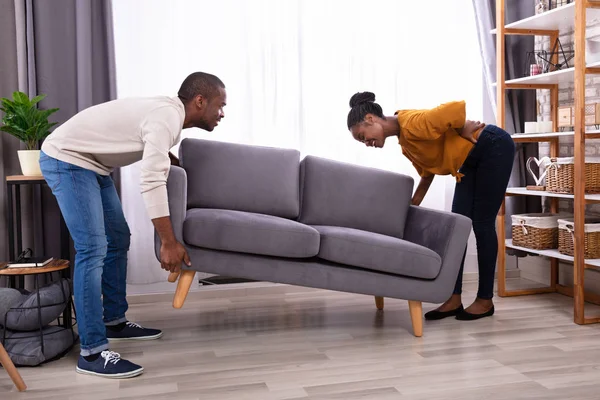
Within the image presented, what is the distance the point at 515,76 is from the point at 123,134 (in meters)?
2.56

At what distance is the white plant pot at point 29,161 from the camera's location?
3.06 m

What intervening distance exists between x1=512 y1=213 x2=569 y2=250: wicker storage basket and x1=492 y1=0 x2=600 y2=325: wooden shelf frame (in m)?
0.10

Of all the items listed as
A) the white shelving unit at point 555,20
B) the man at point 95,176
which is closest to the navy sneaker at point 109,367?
the man at point 95,176

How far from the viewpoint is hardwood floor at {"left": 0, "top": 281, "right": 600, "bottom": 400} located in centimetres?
222

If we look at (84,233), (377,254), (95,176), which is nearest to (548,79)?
(377,254)

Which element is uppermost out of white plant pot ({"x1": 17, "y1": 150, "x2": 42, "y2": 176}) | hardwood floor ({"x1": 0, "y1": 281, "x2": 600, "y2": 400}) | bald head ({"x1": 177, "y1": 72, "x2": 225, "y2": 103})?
bald head ({"x1": 177, "y1": 72, "x2": 225, "y2": 103})

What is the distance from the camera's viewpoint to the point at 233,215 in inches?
110

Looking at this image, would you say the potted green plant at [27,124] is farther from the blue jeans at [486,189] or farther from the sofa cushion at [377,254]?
the blue jeans at [486,189]

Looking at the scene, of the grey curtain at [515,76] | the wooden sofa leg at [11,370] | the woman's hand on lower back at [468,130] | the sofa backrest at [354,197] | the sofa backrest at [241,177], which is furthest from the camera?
the grey curtain at [515,76]

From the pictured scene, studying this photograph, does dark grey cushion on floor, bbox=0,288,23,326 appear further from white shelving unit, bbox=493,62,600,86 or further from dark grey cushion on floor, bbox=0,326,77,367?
white shelving unit, bbox=493,62,600,86

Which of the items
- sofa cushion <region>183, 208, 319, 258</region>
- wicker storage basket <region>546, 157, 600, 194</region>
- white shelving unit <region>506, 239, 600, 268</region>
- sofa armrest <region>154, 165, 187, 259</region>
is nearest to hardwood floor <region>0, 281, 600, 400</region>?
white shelving unit <region>506, 239, 600, 268</region>

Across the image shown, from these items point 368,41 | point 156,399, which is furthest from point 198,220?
point 368,41

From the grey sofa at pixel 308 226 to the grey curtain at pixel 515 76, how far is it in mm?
1002

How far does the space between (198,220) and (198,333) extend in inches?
23.2
